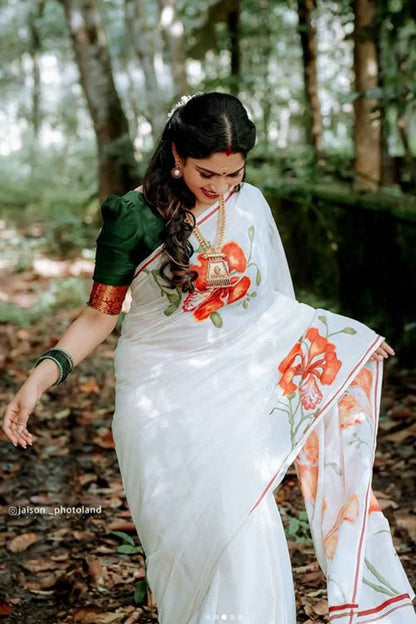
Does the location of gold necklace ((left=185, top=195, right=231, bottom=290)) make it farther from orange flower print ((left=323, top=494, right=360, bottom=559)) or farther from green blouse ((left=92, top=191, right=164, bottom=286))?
orange flower print ((left=323, top=494, right=360, bottom=559))

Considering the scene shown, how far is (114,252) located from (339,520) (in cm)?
101

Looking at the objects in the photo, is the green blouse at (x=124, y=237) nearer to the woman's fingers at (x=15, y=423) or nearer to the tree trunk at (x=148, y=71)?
the woman's fingers at (x=15, y=423)

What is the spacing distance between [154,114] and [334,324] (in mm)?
6333

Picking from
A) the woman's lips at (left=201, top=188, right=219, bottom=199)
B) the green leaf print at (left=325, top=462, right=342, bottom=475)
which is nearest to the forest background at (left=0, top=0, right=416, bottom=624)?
the green leaf print at (left=325, top=462, right=342, bottom=475)

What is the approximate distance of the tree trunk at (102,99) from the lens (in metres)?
9.98

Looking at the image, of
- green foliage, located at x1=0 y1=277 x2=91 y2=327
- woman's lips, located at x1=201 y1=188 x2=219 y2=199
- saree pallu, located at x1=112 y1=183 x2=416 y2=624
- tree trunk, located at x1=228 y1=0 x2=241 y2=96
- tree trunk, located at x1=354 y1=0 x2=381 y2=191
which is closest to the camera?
saree pallu, located at x1=112 y1=183 x2=416 y2=624

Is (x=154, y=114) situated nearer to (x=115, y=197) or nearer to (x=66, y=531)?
(x=66, y=531)

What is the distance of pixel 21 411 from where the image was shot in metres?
2.36

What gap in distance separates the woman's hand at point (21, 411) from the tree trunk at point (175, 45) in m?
6.83

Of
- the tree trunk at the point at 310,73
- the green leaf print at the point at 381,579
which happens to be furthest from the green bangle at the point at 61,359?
the tree trunk at the point at 310,73

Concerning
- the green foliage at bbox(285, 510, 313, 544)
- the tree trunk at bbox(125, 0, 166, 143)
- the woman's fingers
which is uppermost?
the tree trunk at bbox(125, 0, 166, 143)

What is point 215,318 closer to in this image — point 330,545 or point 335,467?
point 335,467

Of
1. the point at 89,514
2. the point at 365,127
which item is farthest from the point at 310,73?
the point at 89,514

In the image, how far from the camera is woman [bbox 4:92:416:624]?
2.32 m
